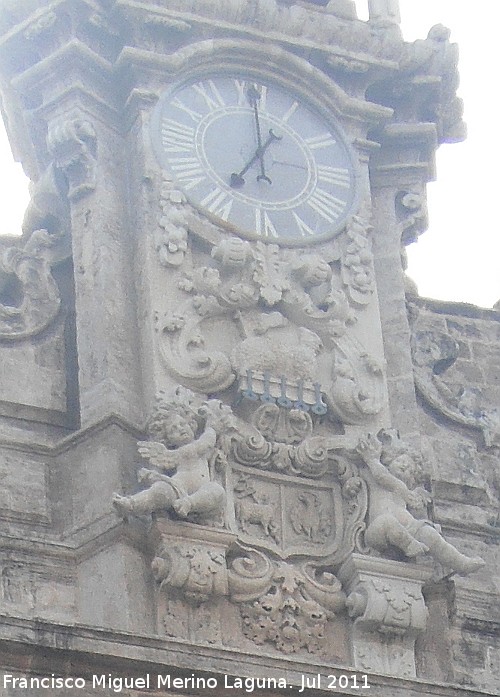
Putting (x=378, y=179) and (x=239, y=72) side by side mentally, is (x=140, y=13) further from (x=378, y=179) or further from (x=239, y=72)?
(x=378, y=179)

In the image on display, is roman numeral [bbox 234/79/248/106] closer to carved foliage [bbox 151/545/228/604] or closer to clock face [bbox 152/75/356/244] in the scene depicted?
clock face [bbox 152/75/356/244]

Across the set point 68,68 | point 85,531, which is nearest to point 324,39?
point 68,68

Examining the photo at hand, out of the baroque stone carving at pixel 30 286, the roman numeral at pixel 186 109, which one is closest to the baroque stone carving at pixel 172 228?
the roman numeral at pixel 186 109

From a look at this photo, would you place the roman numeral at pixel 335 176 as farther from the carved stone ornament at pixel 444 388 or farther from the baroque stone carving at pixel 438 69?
the carved stone ornament at pixel 444 388

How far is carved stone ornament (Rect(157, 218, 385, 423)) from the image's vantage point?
15.6 metres

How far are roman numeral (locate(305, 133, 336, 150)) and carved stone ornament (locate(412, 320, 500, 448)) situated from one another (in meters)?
1.22

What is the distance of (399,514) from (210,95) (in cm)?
294

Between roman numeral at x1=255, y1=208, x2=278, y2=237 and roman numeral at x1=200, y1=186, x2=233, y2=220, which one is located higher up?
roman numeral at x1=200, y1=186, x2=233, y2=220

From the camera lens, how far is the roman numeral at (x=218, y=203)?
16.2 meters

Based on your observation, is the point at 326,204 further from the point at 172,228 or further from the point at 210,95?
the point at 172,228

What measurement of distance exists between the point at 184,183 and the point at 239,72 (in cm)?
98

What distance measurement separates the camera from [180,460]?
1502cm

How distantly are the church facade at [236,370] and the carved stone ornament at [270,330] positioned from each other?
0.05ft

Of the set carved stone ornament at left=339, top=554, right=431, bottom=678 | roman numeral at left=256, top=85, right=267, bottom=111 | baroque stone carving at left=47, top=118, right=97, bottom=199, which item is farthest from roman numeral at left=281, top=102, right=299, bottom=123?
carved stone ornament at left=339, top=554, right=431, bottom=678
